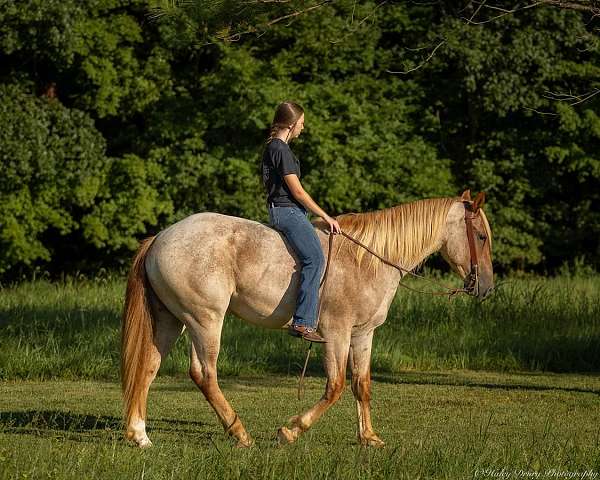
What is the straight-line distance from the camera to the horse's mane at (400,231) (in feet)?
28.1

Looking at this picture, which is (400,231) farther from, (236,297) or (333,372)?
(236,297)

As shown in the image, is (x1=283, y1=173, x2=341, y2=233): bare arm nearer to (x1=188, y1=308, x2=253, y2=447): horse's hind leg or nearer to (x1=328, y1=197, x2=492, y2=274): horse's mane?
(x1=328, y1=197, x2=492, y2=274): horse's mane

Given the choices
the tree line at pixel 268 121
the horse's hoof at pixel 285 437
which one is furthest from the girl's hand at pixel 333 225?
the tree line at pixel 268 121

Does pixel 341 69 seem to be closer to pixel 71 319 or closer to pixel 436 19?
pixel 436 19

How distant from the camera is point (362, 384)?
845 cm

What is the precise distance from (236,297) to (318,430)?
1.41 meters

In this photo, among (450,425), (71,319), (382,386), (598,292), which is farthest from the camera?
(598,292)

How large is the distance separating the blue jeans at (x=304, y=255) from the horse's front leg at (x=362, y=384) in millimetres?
550

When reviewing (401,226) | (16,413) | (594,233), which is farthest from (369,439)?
(594,233)

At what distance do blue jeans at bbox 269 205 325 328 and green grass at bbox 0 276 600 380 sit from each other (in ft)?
16.1

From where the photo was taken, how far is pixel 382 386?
39.1 ft

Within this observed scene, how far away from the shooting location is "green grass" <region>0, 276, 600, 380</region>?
12.8 metres

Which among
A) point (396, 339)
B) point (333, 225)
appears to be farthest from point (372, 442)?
point (396, 339)

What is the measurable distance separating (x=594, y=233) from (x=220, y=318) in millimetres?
20382
